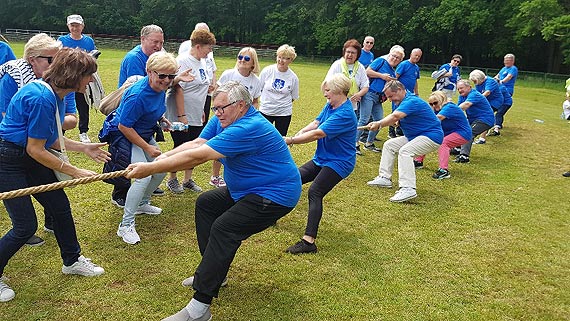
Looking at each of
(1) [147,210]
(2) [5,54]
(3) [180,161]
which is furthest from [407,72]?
(3) [180,161]

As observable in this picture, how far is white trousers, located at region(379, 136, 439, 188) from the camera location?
730 cm

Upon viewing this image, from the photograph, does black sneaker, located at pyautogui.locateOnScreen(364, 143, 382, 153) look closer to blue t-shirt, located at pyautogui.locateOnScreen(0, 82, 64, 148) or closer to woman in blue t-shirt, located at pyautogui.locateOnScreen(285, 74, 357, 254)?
woman in blue t-shirt, located at pyautogui.locateOnScreen(285, 74, 357, 254)

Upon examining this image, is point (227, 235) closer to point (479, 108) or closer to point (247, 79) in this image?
point (247, 79)

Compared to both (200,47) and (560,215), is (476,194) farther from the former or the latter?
(200,47)

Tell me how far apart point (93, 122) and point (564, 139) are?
12.5 meters

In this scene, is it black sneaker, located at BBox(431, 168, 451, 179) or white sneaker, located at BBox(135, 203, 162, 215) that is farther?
black sneaker, located at BBox(431, 168, 451, 179)

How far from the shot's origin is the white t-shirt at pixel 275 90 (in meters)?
7.41

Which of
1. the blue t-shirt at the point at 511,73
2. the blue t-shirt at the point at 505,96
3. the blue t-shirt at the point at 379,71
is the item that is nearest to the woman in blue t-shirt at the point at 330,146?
the blue t-shirt at the point at 379,71

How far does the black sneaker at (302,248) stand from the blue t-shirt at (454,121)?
4.80m

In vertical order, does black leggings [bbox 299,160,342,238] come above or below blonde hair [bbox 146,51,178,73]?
below

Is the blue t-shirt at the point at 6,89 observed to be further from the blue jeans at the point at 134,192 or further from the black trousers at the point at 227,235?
the black trousers at the point at 227,235

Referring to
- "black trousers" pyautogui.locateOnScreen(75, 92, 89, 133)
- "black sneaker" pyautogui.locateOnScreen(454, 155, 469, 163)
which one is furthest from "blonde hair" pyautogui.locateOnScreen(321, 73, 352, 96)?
"black sneaker" pyautogui.locateOnScreen(454, 155, 469, 163)

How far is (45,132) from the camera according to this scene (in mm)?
3660

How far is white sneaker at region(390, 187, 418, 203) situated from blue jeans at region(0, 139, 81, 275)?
461cm
